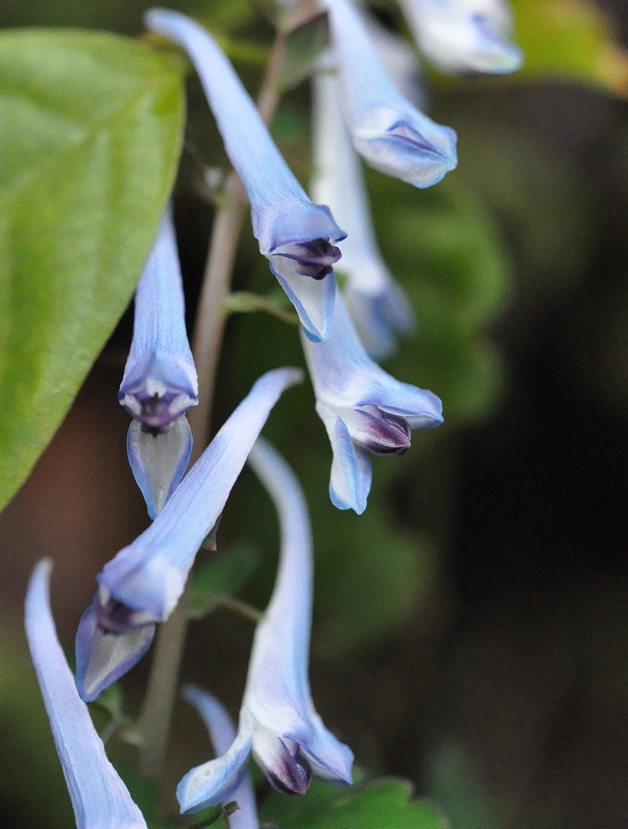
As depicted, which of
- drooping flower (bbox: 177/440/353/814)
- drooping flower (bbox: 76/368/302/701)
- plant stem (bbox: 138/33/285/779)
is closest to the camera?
drooping flower (bbox: 76/368/302/701)

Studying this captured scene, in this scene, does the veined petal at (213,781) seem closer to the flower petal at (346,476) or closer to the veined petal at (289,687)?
the veined petal at (289,687)

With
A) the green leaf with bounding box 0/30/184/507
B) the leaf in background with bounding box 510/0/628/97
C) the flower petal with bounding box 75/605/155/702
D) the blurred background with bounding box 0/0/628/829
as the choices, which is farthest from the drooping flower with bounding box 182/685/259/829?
the leaf in background with bounding box 510/0/628/97

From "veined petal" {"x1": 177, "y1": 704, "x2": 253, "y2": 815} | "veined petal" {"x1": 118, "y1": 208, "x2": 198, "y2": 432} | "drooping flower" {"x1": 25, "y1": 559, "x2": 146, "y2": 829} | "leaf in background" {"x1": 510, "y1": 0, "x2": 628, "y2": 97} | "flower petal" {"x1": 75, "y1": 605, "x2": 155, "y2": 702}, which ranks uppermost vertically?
"leaf in background" {"x1": 510, "y1": 0, "x2": 628, "y2": 97}

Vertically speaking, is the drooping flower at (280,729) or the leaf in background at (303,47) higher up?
the leaf in background at (303,47)

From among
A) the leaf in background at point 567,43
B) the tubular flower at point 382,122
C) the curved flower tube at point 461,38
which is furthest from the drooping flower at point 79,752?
the leaf in background at point 567,43

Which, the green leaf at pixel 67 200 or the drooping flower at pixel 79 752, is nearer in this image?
the drooping flower at pixel 79 752

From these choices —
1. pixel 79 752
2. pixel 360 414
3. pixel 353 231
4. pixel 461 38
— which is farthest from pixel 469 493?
pixel 79 752

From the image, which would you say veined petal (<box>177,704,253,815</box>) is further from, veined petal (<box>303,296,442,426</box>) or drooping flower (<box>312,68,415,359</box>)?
drooping flower (<box>312,68,415,359</box>)
